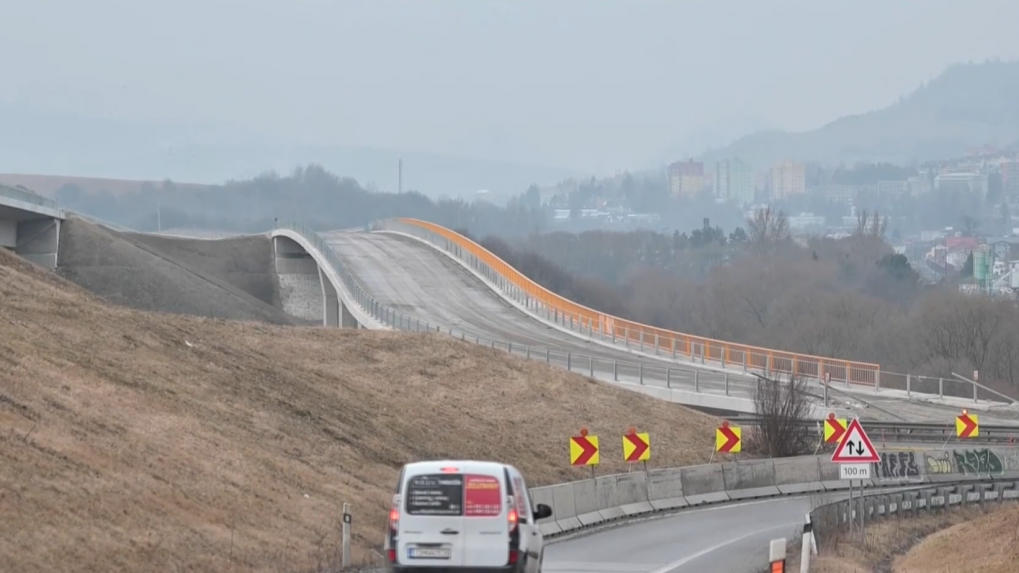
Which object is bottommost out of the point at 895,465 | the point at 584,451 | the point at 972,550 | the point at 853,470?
the point at 895,465

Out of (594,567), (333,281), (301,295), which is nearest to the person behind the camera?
(594,567)

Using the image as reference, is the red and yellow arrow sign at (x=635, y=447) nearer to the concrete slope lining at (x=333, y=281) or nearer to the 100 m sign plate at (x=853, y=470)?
the 100 m sign plate at (x=853, y=470)

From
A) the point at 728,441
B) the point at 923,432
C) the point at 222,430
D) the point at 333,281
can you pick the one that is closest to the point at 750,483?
the point at 728,441

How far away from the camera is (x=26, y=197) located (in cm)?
6994

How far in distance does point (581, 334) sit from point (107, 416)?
54.0 metres

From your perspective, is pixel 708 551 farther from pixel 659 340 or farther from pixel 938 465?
pixel 659 340

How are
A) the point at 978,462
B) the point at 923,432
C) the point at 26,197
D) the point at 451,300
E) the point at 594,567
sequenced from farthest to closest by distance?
the point at 451,300
the point at 26,197
the point at 923,432
the point at 978,462
the point at 594,567

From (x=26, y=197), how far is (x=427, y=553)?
185 ft

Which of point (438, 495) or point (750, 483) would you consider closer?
point (438, 495)

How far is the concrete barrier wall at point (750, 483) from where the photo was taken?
32.2 meters

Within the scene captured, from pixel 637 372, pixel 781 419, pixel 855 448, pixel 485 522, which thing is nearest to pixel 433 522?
pixel 485 522

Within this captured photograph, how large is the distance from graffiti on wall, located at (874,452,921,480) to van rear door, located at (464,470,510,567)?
2960 centimetres

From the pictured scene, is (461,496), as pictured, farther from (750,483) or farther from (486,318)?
(486,318)

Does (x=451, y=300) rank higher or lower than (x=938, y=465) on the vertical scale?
higher
